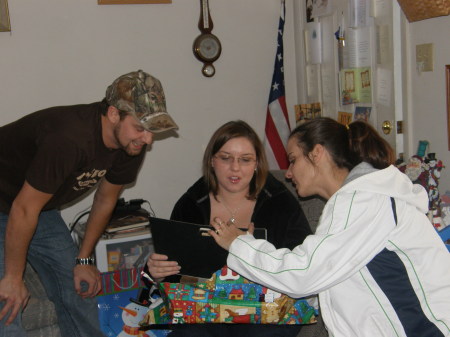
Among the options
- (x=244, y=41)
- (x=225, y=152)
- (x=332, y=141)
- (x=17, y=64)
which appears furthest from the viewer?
(x=244, y=41)

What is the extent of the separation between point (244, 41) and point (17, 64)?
4.58ft

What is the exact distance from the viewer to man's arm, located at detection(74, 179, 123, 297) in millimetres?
2268

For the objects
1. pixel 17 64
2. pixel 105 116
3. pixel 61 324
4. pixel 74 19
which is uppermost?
pixel 74 19

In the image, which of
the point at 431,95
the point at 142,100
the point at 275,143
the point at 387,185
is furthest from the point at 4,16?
the point at 387,185

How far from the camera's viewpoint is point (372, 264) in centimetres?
145

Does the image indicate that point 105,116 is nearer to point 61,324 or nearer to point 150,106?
point 150,106

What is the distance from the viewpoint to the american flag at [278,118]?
3.45 metres

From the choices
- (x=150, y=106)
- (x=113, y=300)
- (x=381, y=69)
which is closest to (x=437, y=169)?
(x=381, y=69)

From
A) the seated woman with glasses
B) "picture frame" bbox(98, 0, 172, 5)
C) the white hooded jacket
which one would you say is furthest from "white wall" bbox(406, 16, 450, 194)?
"picture frame" bbox(98, 0, 172, 5)

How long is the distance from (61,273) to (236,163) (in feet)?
2.87

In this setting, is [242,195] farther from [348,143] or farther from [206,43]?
[206,43]

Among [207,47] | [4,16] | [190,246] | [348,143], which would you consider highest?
[4,16]

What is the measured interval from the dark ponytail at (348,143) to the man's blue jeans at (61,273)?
3.66 feet

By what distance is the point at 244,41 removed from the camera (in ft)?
11.4
